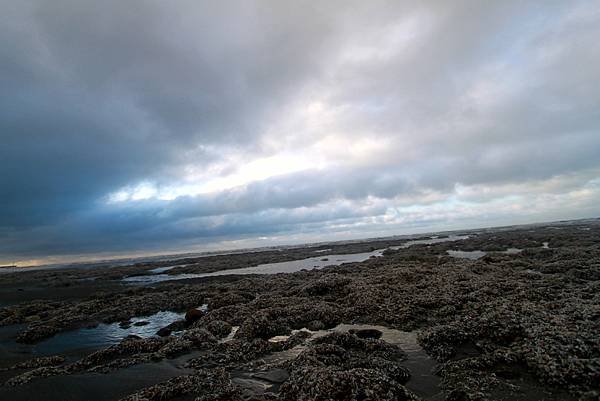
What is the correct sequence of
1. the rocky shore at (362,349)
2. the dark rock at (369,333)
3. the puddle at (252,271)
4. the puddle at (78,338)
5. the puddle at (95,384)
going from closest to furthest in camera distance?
1. the rocky shore at (362,349)
2. the puddle at (95,384)
3. the dark rock at (369,333)
4. the puddle at (78,338)
5. the puddle at (252,271)

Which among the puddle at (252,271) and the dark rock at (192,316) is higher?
the dark rock at (192,316)

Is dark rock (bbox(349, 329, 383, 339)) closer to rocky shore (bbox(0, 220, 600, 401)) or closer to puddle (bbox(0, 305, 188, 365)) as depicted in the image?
rocky shore (bbox(0, 220, 600, 401))

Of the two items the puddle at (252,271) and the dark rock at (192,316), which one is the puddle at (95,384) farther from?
the puddle at (252,271)

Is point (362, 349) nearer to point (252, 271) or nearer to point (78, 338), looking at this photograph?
point (78, 338)

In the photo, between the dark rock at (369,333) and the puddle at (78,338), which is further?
the puddle at (78,338)

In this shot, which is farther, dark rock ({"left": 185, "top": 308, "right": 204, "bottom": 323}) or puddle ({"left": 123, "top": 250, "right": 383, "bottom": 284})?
puddle ({"left": 123, "top": 250, "right": 383, "bottom": 284})

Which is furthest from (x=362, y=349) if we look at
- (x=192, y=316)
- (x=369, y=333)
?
(x=192, y=316)

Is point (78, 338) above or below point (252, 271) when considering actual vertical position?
above

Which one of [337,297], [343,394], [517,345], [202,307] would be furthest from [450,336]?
[202,307]

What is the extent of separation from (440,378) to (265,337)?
7.97m

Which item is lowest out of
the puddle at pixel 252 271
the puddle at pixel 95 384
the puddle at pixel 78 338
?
the puddle at pixel 252 271

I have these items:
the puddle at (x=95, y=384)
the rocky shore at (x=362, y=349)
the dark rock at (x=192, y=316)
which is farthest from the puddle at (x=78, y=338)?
the puddle at (x=95, y=384)

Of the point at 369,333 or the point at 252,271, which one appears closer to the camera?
the point at 369,333

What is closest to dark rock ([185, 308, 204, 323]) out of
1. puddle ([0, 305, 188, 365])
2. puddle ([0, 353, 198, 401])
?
puddle ([0, 305, 188, 365])
